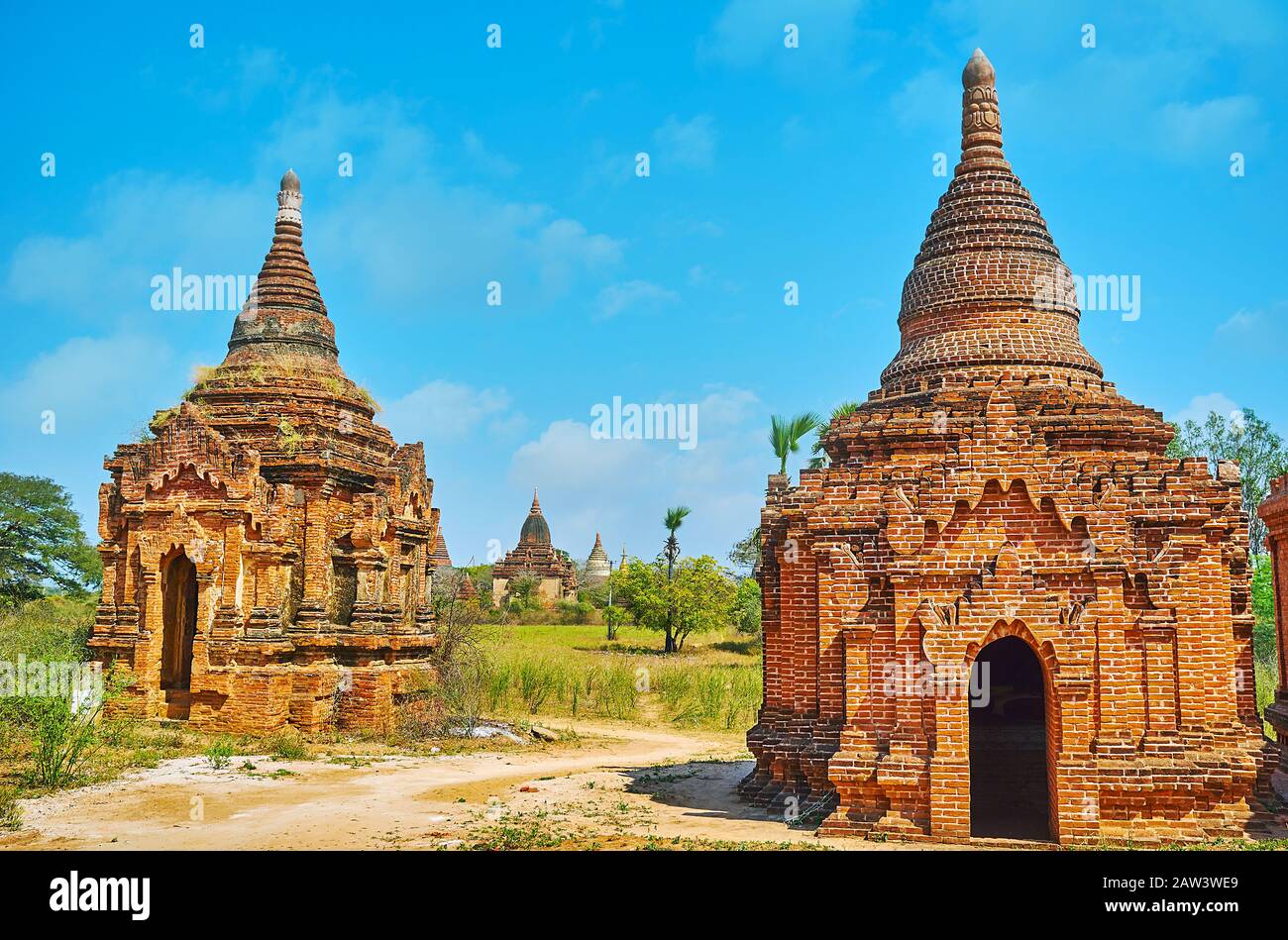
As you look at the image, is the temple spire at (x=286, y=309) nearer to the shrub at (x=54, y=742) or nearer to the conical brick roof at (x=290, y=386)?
the conical brick roof at (x=290, y=386)

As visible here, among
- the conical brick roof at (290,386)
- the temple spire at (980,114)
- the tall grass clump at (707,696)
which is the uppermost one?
the temple spire at (980,114)

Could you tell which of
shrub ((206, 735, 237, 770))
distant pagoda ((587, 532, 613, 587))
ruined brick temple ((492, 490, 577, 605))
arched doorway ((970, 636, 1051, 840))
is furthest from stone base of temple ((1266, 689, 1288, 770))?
distant pagoda ((587, 532, 613, 587))

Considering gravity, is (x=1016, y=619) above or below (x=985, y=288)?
below

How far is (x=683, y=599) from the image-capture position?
42.0m

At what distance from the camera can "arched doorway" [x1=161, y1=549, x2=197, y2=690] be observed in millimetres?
19000

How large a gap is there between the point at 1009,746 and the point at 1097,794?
3451 mm

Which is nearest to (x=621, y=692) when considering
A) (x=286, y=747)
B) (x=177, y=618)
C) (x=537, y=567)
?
(x=286, y=747)

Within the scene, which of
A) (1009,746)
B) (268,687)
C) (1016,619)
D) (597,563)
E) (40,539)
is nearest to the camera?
(1016,619)

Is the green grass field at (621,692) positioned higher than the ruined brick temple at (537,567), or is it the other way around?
the ruined brick temple at (537,567)

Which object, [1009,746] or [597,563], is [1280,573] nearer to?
[1009,746]

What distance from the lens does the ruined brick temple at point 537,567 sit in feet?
217

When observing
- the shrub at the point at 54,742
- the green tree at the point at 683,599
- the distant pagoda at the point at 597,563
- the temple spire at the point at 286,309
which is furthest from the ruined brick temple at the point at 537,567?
the shrub at the point at 54,742

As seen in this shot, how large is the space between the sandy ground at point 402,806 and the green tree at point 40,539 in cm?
2314

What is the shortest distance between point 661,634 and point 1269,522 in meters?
39.1
